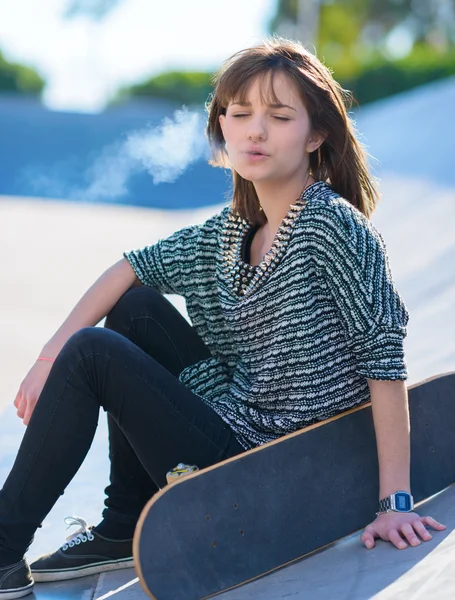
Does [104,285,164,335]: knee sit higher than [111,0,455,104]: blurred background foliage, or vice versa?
[111,0,455,104]: blurred background foliage

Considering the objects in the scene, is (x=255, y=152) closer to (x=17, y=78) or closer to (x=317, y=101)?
(x=317, y=101)

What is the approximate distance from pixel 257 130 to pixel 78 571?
43.7 inches

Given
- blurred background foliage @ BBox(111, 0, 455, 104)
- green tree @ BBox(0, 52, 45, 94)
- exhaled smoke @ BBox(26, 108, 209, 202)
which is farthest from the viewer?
green tree @ BBox(0, 52, 45, 94)

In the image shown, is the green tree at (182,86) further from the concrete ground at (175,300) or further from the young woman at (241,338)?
the young woman at (241,338)

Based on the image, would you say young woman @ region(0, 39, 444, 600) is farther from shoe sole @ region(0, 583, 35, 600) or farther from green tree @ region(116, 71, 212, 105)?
green tree @ region(116, 71, 212, 105)

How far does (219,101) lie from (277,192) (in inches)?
10.6

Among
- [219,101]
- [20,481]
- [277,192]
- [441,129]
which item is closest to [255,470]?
[20,481]

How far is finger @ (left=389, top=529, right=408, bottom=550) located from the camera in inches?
71.2

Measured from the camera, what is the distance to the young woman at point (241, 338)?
1.88 metres

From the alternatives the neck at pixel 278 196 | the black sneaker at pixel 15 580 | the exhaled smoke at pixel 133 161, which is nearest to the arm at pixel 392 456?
the neck at pixel 278 196

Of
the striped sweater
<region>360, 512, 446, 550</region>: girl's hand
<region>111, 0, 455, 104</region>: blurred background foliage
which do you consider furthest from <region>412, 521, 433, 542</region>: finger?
<region>111, 0, 455, 104</region>: blurred background foliage

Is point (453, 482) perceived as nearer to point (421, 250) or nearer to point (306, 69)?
point (306, 69)

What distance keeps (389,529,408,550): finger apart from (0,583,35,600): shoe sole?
2.61 feet

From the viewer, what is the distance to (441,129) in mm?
8266
